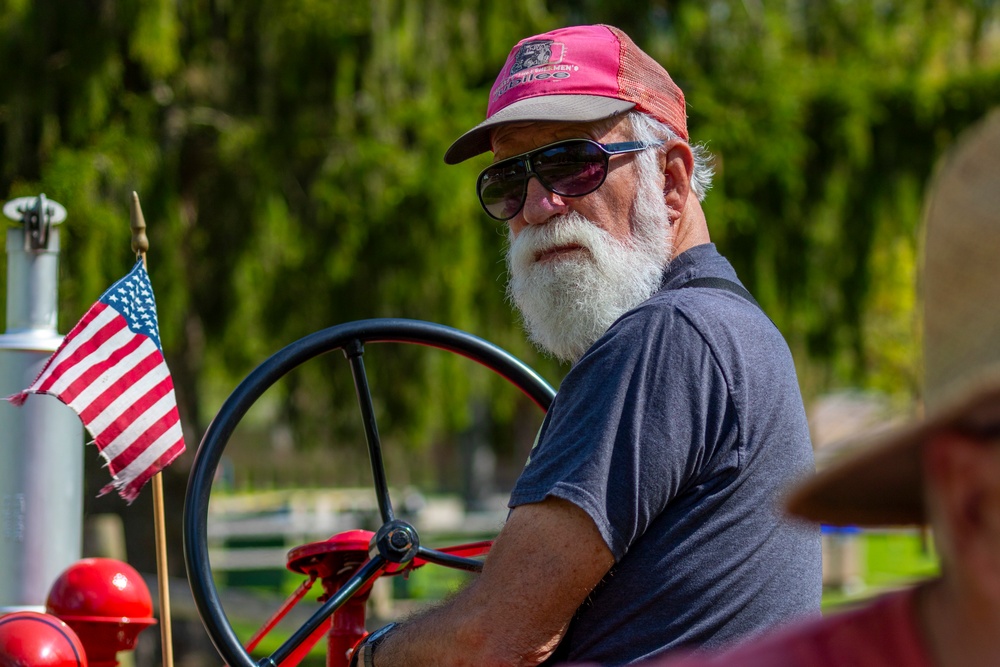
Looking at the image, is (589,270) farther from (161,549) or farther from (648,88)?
(161,549)

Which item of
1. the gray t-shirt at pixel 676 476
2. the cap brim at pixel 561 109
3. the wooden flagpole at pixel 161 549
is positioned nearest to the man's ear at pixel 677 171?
the cap brim at pixel 561 109

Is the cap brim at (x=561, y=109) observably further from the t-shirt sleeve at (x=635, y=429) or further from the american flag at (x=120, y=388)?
the american flag at (x=120, y=388)

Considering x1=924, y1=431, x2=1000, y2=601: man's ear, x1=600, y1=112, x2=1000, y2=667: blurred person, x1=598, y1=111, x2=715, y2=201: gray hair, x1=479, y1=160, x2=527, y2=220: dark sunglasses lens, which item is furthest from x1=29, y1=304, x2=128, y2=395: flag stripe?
x1=924, y1=431, x2=1000, y2=601: man's ear

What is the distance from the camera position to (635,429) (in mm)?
1541

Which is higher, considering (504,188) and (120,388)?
(504,188)

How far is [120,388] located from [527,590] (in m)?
1.22

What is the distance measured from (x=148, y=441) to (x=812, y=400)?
306 inches

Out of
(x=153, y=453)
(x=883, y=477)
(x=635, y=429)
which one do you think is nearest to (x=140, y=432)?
(x=153, y=453)

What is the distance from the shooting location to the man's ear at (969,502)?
778mm

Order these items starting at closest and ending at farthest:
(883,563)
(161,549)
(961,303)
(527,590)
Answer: (961,303), (527,590), (161,549), (883,563)

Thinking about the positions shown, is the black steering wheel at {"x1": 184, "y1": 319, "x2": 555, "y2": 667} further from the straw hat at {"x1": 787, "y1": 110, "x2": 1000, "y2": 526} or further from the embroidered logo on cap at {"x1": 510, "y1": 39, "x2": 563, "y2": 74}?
the straw hat at {"x1": 787, "y1": 110, "x2": 1000, "y2": 526}

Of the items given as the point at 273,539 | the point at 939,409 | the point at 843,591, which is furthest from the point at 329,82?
the point at 273,539

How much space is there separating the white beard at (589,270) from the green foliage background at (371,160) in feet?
11.4

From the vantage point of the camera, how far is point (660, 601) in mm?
1586
